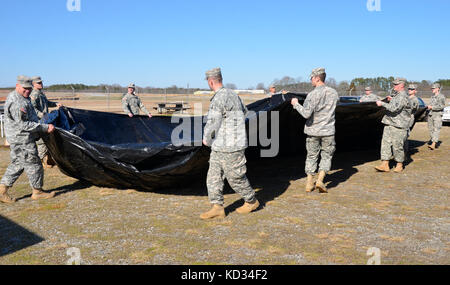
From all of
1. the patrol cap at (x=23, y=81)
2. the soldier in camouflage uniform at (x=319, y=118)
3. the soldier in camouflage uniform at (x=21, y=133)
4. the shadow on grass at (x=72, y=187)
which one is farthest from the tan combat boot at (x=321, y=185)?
the patrol cap at (x=23, y=81)

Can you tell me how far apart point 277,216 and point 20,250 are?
275cm

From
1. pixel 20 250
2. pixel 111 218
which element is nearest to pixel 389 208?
pixel 111 218

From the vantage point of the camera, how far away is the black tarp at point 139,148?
4945 mm

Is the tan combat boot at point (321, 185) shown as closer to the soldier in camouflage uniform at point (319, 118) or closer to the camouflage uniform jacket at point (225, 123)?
the soldier in camouflage uniform at point (319, 118)

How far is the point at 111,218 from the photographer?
437 cm

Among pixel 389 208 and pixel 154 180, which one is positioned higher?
pixel 154 180

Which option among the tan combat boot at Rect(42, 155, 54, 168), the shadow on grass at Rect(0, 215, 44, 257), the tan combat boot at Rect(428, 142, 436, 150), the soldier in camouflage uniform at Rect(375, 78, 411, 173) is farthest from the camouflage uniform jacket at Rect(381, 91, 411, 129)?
the tan combat boot at Rect(42, 155, 54, 168)

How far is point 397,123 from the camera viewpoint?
21.6 ft

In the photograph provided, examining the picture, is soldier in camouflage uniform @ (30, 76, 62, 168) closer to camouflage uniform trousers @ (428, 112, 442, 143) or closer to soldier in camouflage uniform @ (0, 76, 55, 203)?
soldier in camouflage uniform @ (0, 76, 55, 203)

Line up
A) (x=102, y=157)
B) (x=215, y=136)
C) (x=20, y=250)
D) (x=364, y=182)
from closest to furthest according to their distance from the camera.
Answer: (x=20, y=250) < (x=215, y=136) < (x=102, y=157) < (x=364, y=182)
